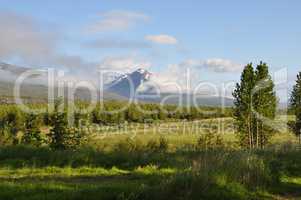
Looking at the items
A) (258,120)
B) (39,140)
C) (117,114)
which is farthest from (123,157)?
(117,114)

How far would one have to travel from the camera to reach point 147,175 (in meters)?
12.3

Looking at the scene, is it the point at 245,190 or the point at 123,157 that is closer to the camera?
the point at 245,190

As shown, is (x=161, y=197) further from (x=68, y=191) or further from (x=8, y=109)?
(x=8, y=109)

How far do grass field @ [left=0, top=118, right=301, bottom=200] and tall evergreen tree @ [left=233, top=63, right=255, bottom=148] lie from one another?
2480cm

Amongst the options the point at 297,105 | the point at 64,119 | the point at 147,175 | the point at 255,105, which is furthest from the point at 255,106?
the point at 147,175

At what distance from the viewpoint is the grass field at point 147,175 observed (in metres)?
8.85

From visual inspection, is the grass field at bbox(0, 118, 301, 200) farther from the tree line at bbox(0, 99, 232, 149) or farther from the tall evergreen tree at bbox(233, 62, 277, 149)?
the tall evergreen tree at bbox(233, 62, 277, 149)

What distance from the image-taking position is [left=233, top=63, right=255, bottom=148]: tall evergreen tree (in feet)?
137

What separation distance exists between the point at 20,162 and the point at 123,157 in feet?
12.6

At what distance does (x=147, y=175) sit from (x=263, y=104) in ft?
104

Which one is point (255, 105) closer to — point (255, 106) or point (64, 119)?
point (255, 106)

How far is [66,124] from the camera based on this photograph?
3597cm

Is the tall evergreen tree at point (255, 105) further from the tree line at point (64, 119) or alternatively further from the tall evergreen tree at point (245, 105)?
the tree line at point (64, 119)

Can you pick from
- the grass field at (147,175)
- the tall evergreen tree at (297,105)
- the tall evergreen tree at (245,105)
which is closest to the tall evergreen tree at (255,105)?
the tall evergreen tree at (245,105)
